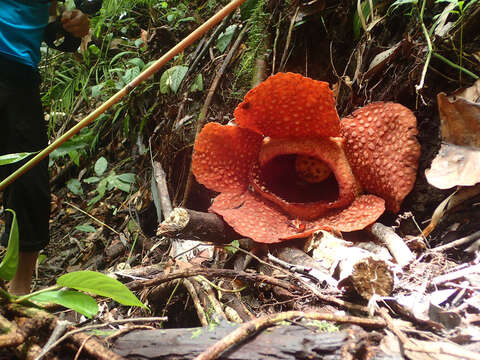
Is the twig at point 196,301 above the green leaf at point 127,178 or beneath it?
beneath

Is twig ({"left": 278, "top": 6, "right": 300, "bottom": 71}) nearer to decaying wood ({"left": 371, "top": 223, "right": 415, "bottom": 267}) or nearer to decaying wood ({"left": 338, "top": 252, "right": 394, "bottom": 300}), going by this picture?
decaying wood ({"left": 371, "top": 223, "right": 415, "bottom": 267})

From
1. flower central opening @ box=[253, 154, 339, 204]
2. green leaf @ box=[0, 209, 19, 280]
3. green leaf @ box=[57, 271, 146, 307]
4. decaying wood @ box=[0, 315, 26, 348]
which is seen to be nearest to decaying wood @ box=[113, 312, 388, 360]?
green leaf @ box=[57, 271, 146, 307]

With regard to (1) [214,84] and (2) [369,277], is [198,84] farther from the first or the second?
(2) [369,277]

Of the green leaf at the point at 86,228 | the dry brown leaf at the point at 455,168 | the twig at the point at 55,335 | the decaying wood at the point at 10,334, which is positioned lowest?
the green leaf at the point at 86,228

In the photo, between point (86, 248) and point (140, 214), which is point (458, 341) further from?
point (86, 248)

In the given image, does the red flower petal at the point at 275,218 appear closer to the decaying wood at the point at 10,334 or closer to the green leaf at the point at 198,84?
the decaying wood at the point at 10,334

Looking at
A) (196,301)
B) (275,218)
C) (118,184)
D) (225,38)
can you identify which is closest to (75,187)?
(118,184)

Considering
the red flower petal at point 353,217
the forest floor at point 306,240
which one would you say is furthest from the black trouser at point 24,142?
the red flower petal at point 353,217
